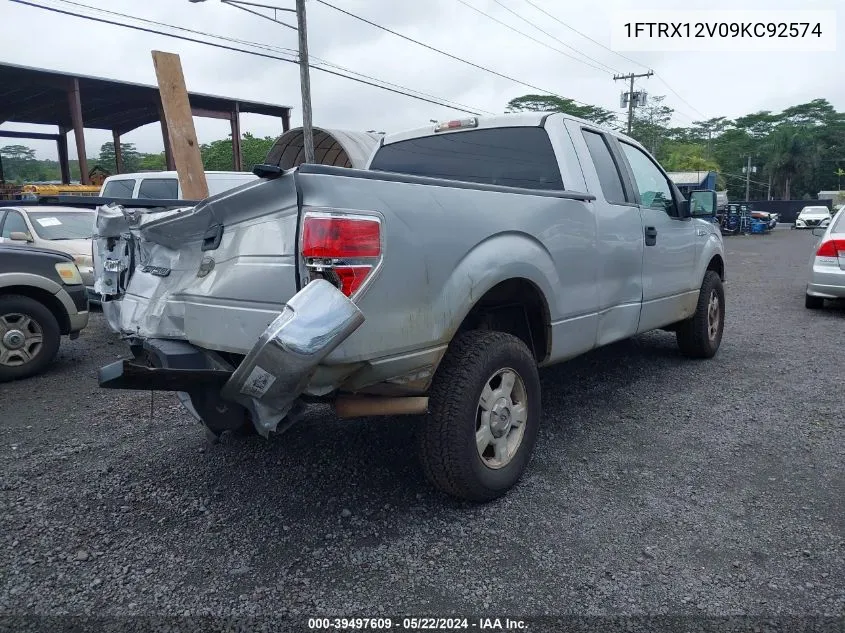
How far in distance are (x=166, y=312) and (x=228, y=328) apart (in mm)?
490

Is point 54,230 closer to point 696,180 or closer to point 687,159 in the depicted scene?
point 696,180

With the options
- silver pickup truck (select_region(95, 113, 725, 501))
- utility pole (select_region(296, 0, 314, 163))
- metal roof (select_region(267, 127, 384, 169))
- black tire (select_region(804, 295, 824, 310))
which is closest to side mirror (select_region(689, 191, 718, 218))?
silver pickup truck (select_region(95, 113, 725, 501))

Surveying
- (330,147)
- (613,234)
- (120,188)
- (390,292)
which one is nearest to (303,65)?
(330,147)

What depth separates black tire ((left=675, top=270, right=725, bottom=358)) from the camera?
551cm

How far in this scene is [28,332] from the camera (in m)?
5.54

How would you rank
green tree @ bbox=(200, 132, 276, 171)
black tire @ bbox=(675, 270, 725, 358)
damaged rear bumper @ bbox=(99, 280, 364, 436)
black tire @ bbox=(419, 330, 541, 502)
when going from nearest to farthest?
damaged rear bumper @ bbox=(99, 280, 364, 436) < black tire @ bbox=(419, 330, 541, 502) < black tire @ bbox=(675, 270, 725, 358) < green tree @ bbox=(200, 132, 276, 171)

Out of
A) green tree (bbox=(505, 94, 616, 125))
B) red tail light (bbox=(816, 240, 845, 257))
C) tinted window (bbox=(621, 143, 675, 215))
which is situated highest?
green tree (bbox=(505, 94, 616, 125))

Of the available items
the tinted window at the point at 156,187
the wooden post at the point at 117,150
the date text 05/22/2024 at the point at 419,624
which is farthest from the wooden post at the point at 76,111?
the date text 05/22/2024 at the point at 419,624

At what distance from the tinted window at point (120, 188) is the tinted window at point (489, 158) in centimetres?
→ 797

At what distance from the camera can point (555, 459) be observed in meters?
3.56

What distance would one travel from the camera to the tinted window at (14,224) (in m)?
8.84

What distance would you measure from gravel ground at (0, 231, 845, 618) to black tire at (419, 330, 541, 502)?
0.55 ft

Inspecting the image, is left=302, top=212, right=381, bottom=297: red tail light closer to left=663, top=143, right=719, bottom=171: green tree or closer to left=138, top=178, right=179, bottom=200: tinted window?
left=138, top=178, right=179, bottom=200: tinted window

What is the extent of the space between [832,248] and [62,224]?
1055 centimetres
